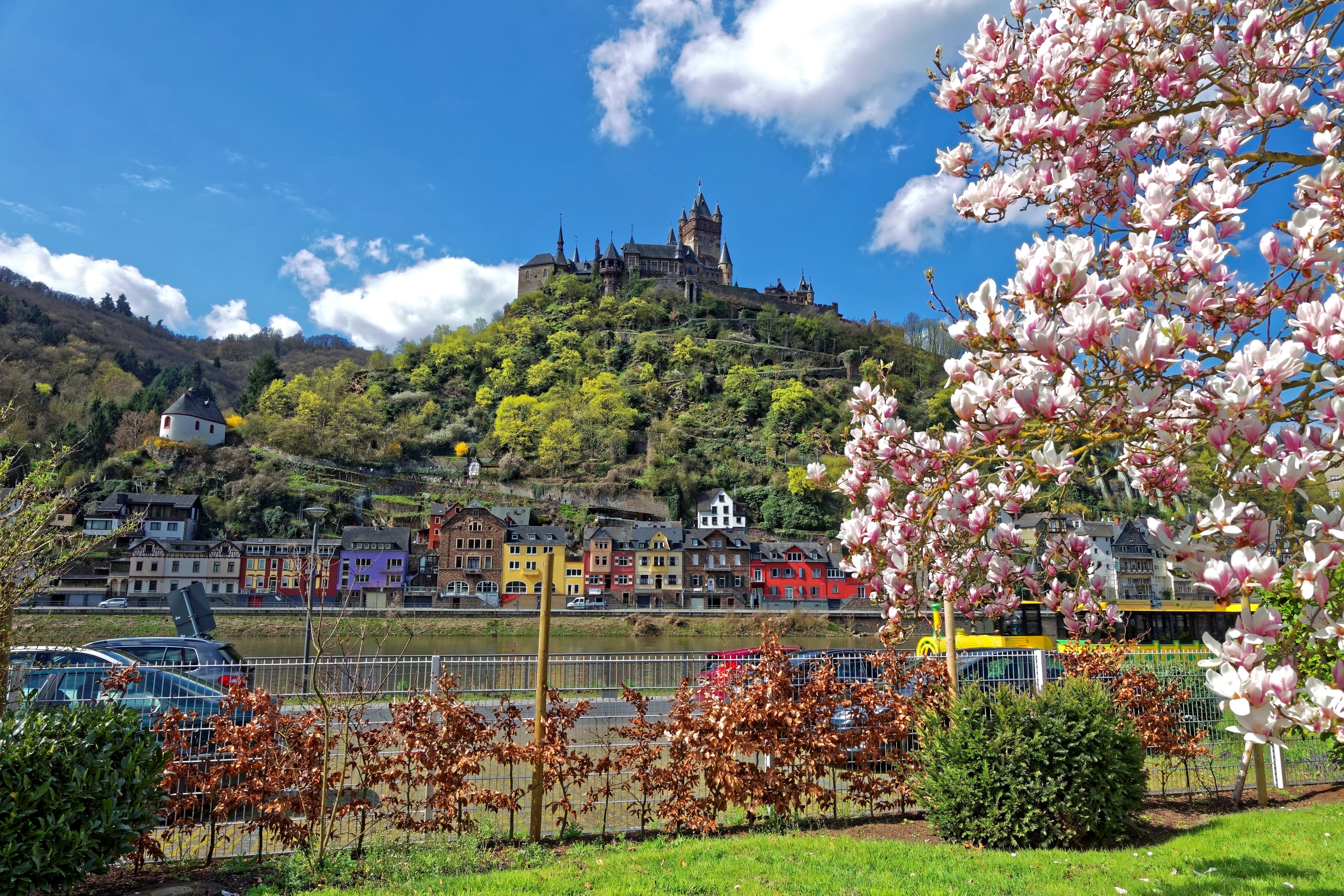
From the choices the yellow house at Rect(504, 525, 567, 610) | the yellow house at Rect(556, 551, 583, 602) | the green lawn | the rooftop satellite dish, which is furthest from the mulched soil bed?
the yellow house at Rect(556, 551, 583, 602)

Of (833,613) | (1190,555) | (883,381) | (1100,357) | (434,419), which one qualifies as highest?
(434,419)

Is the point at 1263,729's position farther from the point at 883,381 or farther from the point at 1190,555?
the point at 883,381

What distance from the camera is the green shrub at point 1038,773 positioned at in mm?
6176

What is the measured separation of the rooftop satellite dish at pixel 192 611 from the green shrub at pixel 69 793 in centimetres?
864

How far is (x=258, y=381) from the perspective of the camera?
3730 inches

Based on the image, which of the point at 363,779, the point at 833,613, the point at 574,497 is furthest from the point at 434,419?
the point at 363,779

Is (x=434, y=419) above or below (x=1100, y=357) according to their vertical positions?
above

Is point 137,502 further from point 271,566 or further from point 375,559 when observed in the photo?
point 375,559

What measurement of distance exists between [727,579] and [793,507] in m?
14.9

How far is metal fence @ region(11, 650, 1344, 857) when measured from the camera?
6.74 meters

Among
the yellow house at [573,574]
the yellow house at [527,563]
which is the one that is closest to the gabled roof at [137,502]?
the yellow house at [527,563]

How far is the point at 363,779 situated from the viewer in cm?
634

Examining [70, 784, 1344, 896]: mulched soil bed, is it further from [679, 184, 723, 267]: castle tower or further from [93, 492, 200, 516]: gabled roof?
[679, 184, 723, 267]: castle tower

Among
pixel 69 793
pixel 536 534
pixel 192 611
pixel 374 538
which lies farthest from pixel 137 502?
pixel 69 793
